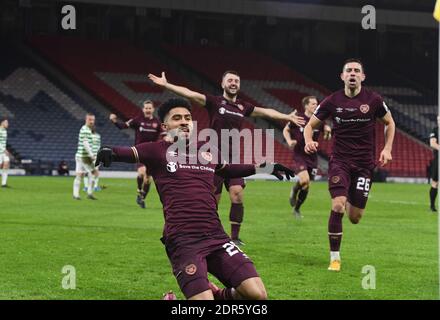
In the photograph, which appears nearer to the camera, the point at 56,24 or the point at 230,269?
the point at 230,269

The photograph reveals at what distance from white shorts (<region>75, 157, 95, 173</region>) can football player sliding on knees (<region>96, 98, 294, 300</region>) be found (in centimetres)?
1378

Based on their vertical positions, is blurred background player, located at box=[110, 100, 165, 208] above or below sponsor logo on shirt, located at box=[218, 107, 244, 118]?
below

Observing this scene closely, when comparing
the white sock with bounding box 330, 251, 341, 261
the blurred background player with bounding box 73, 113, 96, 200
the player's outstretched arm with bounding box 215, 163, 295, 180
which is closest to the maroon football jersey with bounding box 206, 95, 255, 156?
the white sock with bounding box 330, 251, 341, 261

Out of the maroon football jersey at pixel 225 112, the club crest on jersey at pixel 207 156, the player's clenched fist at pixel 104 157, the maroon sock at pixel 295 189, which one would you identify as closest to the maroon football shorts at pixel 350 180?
the maroon football jersey at pixel 225 112

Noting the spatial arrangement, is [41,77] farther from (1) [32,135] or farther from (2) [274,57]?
(2) [274,57]

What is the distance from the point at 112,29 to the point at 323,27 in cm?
1490

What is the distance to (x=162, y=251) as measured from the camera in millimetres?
9922

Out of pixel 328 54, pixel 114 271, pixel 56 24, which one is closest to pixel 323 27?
pixel 328 54

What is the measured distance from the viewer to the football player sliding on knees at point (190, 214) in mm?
5539

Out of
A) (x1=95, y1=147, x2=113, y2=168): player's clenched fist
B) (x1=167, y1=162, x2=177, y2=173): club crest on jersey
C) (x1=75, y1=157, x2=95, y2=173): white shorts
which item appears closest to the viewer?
(x1=95, y1=147, x2=113, y2=168): player's clenched fist

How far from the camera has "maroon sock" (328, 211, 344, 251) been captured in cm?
884

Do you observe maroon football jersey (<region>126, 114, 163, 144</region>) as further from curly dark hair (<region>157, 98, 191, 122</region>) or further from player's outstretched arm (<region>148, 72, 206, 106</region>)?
curly dark hair (<region>157, 98, 191, 122</region>)

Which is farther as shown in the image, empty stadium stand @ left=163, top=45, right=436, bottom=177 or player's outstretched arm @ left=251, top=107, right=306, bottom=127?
empty stadium stand @ left=163, top=45, right=436, bottom=177

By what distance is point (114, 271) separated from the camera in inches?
323
